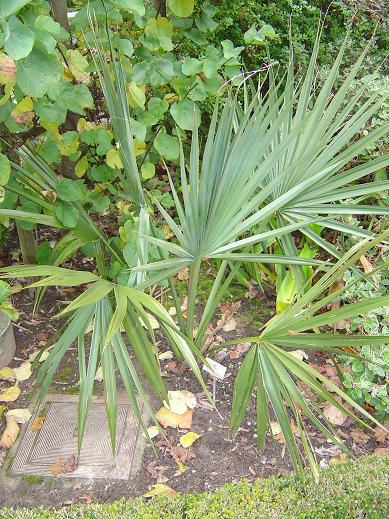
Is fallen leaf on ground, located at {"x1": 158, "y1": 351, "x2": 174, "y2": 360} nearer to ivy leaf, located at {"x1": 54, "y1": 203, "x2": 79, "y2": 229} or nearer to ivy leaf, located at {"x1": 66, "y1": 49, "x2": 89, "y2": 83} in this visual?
ivy leaf, located at {"x1": 54, "y1": 203, "x2": 79, "y2": 229}

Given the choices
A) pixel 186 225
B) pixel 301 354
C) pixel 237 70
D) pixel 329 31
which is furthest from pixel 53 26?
pixel 329 31

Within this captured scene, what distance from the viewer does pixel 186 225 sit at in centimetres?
201

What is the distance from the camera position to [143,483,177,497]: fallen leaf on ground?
208 cm

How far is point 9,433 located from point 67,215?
0.98m

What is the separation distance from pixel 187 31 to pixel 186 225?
1144mm

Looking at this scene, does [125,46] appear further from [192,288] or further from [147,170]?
[192,288]

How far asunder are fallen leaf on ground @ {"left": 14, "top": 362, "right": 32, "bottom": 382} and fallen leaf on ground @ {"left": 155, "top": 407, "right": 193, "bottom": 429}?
26.8 inches

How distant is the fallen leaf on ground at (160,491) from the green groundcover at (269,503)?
0.13m

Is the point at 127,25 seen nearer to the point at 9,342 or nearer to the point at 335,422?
the point at 9,342

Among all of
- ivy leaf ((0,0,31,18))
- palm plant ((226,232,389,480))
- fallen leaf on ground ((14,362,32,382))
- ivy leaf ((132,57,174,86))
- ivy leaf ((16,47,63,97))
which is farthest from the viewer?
fallen leaf on ground ((14,362,32,382))

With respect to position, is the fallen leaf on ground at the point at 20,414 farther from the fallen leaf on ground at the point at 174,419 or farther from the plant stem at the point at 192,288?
the plant stem at the point at 192,288

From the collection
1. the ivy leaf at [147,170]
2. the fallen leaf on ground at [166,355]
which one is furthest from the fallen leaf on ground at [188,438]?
the ivy leaf at [147,170]

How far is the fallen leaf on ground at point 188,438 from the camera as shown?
2.29 metres

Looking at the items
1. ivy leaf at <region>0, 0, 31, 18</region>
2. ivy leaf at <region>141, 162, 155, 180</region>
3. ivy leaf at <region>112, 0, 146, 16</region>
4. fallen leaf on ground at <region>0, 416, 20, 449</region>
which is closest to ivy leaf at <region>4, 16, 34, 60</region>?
ivy leaf at <region>0, 0, 31, 18</region>
